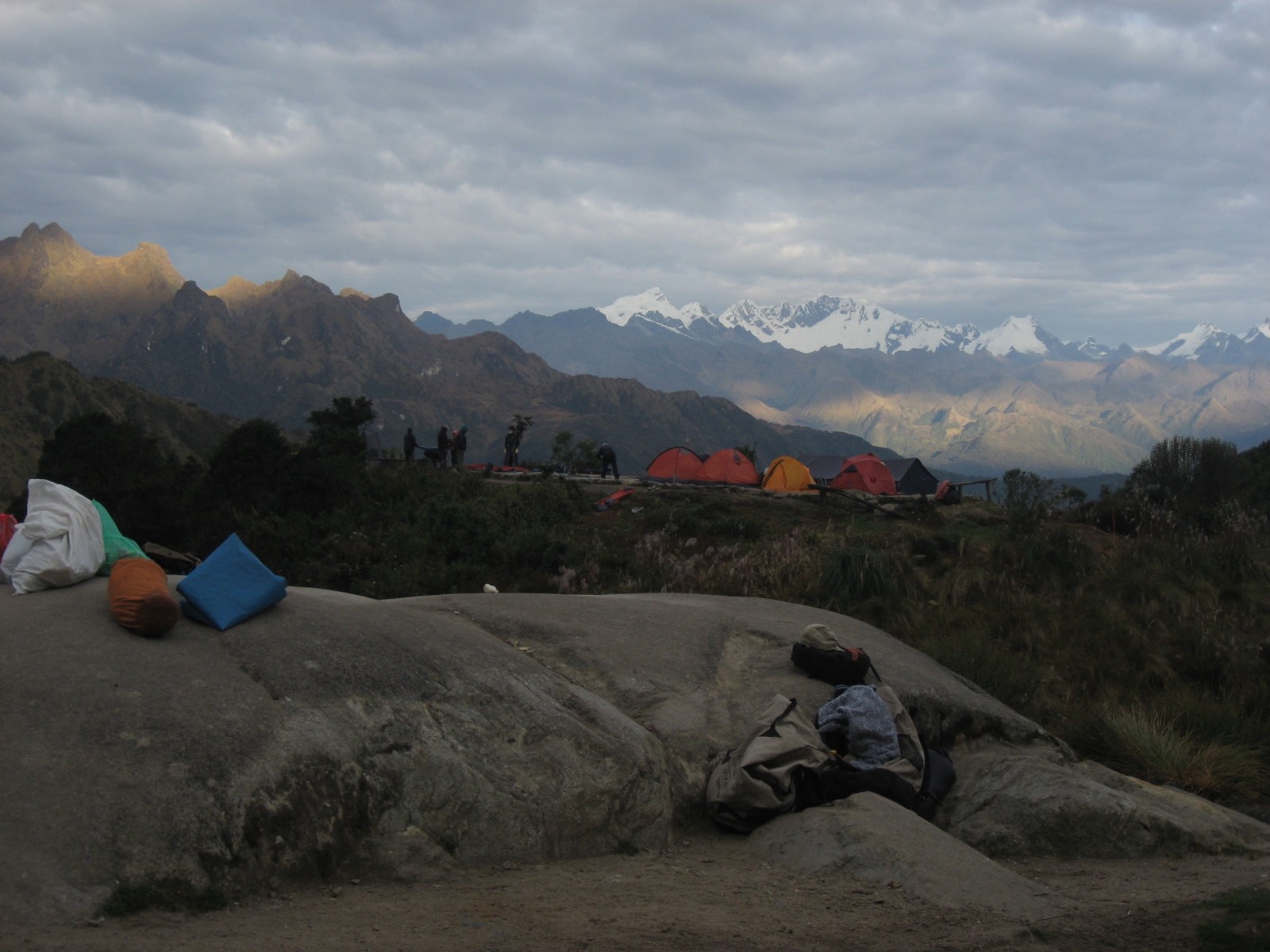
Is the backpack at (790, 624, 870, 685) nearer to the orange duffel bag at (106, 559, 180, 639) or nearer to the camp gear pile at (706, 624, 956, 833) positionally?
the camp gear pile at (706, 624, 956, 833)

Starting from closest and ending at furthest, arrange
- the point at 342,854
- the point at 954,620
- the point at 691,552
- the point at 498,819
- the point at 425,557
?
1. the point at 342,854
2. the point at 498,819
3. the point at 954,620
4. the point at 425,557
5. the point at 691,552

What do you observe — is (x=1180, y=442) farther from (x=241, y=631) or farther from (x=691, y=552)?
(x=241, y=631)

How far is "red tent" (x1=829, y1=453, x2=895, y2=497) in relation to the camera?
36.6m

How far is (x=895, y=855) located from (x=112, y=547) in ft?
19.7

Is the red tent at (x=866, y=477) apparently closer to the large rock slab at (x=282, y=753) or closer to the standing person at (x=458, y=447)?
the standing person at (x=458, y=447)

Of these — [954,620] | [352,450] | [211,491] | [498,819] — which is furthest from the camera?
[352,450]

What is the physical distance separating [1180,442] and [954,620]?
21945mm

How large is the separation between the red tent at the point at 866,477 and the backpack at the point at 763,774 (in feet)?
95.9

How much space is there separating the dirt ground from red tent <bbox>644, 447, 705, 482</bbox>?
1187 inches

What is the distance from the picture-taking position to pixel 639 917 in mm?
5402

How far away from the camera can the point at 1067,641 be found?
588 inches

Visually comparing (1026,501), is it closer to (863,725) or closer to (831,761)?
(863,725)

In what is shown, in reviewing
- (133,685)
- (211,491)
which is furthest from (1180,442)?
(133,685)

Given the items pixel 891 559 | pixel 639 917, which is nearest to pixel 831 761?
pixel 639 917
